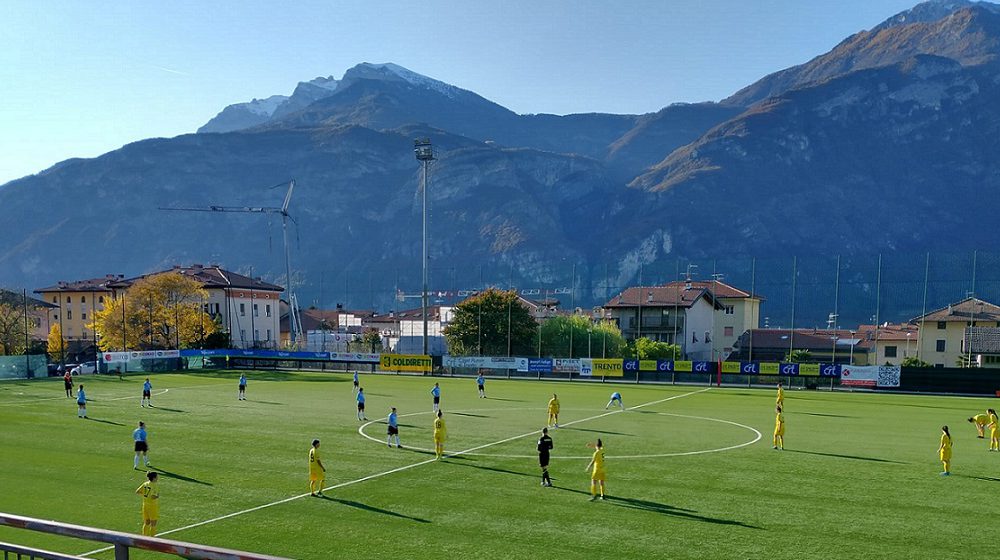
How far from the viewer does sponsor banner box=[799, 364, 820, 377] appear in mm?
60969

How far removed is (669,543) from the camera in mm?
16875

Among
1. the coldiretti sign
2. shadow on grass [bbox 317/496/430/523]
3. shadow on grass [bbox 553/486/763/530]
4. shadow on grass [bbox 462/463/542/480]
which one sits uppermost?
shadow on grass [bbox 553/486/763/530]

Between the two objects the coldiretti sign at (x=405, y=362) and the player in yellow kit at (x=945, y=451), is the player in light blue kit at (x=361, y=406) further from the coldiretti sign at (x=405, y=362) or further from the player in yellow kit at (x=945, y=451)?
the coldiretti sign at (x=405, y=362)

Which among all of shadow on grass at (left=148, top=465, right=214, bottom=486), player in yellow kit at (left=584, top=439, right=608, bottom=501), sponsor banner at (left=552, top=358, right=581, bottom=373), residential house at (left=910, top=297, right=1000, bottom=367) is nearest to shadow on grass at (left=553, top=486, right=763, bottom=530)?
player in yellow kit at (left=584, top=439, right=608, bottom=501)

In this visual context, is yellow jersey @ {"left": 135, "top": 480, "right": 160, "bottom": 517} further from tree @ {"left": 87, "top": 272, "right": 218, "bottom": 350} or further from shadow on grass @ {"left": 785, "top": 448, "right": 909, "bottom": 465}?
tree @ {"left": 87, "top": 272, "right": 218, "bottom": 350}

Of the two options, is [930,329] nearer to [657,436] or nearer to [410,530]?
[657,436]

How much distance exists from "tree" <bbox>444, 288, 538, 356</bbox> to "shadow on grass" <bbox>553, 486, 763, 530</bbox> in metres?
60.0

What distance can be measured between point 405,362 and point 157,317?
32.3 meters

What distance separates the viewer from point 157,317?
3423 inches

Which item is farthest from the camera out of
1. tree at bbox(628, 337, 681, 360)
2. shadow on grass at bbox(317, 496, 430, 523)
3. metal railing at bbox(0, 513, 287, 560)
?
tree at bbox(628, 337, 681, 360)

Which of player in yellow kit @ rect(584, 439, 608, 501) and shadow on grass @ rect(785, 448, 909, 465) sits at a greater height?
player in yellow kit @ rect(584, 439, 608, 501)

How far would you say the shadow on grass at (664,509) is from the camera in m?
18.6

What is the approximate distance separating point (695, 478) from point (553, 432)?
36.0 ft

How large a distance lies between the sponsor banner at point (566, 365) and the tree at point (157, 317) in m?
41.1
